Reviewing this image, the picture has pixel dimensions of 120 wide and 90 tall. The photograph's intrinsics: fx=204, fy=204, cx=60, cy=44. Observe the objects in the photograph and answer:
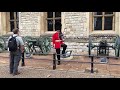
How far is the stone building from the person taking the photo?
1055cm

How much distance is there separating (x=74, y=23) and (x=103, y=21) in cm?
151

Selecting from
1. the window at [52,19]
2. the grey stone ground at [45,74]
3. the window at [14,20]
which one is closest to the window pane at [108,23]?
the window at [52,19]

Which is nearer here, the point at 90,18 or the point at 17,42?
the point at 17,42

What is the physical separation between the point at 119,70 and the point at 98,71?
803 millimetres

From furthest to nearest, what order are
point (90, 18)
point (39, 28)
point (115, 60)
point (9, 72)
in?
1. point (39, 28)
2. point (90, 18)
3. point (115, 60)
4. point (9, 72)

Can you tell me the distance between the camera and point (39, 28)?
11539 millimetres

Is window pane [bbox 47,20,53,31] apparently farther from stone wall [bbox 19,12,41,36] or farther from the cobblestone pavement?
the cobblestone pavement

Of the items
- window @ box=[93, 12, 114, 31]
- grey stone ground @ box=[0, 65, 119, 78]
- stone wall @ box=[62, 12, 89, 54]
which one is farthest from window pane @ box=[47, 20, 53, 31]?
grey stone ground @ box=[0, 65, 119, 78]

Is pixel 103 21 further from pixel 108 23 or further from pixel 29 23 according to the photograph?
pixel 29 23

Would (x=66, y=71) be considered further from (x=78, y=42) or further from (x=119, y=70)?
(x=78, y=42)

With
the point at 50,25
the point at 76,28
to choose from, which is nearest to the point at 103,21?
the point at 76,28

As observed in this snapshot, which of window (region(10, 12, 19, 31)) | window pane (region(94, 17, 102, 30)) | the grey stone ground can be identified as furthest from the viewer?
window (region(10, 12, 19, 31))
